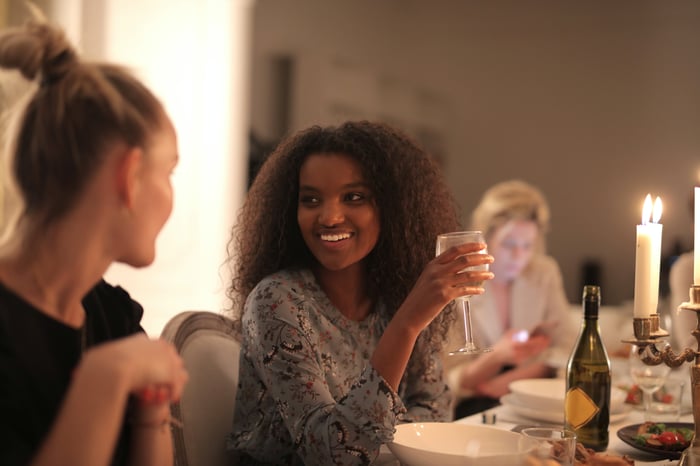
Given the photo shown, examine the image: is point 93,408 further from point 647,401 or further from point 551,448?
point 647,401

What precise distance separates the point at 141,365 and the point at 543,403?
1.07 m

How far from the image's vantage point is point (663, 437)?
1.41 metres

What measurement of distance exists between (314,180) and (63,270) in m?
0.67

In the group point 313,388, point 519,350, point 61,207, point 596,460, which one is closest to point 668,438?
point 596,460

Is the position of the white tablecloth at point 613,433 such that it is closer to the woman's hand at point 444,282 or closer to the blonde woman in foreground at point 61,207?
the woman's hand at point 444,282

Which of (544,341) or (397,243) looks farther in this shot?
(544,341)

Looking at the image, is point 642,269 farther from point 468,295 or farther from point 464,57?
point 464,57

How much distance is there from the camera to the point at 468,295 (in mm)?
1295

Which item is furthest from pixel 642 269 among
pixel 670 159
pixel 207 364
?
pixel 670 159

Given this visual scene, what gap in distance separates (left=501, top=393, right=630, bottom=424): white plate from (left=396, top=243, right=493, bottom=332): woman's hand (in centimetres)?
54

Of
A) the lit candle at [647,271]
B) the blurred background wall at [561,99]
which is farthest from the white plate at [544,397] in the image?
the blurred background wall at [561,99]

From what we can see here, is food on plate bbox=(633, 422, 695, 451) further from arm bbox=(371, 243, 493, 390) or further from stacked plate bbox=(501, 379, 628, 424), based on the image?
arm bbox=(371, 243, 493, 390)

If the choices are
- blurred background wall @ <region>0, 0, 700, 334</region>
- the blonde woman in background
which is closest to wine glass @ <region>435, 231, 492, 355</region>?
the blonde woman in background

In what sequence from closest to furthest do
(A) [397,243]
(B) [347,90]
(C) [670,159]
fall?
(A) [397,243], (B) [347,90], (C) [670,159]
